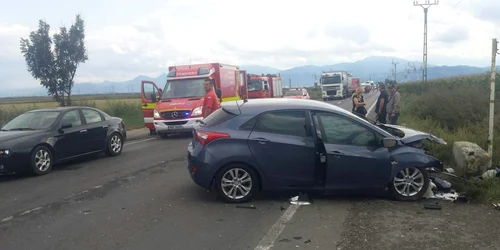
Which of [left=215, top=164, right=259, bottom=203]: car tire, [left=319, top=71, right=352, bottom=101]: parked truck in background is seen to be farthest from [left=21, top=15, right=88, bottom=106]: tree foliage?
[left=319, top=71, right=352, bottom=101]: parked truck in background

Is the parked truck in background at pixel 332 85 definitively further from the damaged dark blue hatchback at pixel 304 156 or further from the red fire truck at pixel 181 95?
the damaged dark blue hatchback at pixel 304 156

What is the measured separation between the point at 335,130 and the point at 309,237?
206 cm

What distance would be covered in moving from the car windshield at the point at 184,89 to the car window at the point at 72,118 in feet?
17.8

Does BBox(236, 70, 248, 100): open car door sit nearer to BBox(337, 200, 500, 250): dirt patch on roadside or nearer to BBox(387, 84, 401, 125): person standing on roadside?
BBox(387, 84, 401, 125): person standing on roadside

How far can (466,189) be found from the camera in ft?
24.1

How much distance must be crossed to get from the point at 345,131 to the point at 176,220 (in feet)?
9.11

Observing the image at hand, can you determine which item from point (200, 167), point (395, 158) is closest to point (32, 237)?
point (200, 167)

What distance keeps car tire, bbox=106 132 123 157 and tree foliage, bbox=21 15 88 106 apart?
1149cm

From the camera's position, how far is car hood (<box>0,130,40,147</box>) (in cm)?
922

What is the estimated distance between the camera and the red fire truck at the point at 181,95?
1550 centimetres

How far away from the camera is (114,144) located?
482 inches

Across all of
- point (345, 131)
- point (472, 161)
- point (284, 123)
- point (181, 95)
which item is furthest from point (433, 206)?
point (181, 95)

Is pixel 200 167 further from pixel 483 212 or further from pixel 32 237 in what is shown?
pixel 483 212

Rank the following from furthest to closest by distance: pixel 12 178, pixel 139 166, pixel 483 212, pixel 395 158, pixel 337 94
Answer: pixel 337 94 → pixel 139 166 → pixel 12 178 → pixel 395 158 → pixel 483 212
